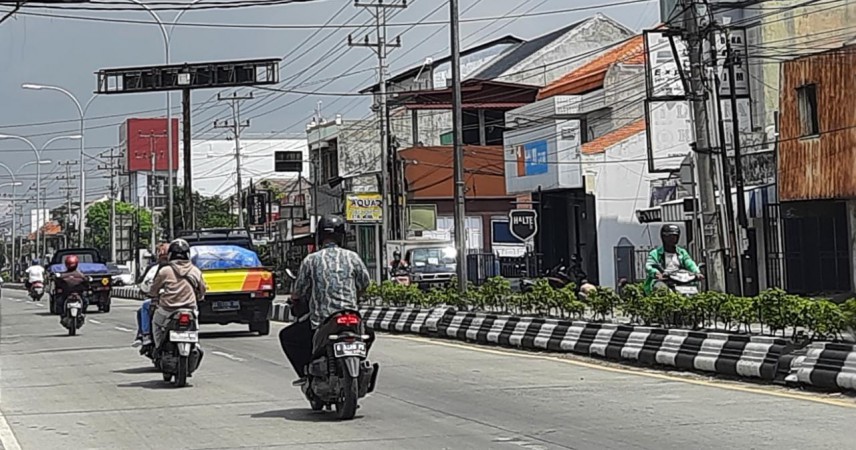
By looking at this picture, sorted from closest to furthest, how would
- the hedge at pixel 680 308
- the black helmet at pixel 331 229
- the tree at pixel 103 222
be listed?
the black helmet at pixel 331 229 < the hedge at pixel 680 308 < the tree at pixel 103 222

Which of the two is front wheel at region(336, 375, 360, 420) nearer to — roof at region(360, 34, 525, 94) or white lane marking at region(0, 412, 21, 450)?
white lane marking at region(0, 412, 21, 450)

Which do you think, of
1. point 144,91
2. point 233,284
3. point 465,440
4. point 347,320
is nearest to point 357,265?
point 347,320

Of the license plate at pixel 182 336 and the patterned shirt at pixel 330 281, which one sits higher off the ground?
the patterned shirt at pixel 330 281

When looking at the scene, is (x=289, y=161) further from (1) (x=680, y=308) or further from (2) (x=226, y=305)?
(1) (x=680, y=308)

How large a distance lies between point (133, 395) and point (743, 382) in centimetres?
675

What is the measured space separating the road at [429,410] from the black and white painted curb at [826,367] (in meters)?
0.26

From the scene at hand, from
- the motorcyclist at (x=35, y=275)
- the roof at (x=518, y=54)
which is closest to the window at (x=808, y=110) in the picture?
the motorcyclist at (x=35, y=275)

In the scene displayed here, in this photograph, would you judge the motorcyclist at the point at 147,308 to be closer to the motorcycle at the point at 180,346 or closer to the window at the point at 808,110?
the motorcycle at the point at 180,346

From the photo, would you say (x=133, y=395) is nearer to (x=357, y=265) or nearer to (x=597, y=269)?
(x=357, y=265)

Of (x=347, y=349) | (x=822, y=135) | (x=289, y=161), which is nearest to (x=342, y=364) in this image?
(x=347, y=349)

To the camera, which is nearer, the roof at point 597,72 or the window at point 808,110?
the window at point 808,110

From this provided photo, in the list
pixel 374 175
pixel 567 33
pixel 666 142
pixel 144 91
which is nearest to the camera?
pixel 666 142

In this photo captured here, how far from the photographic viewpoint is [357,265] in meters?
11.3

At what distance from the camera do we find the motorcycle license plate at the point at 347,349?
35.4 ft
